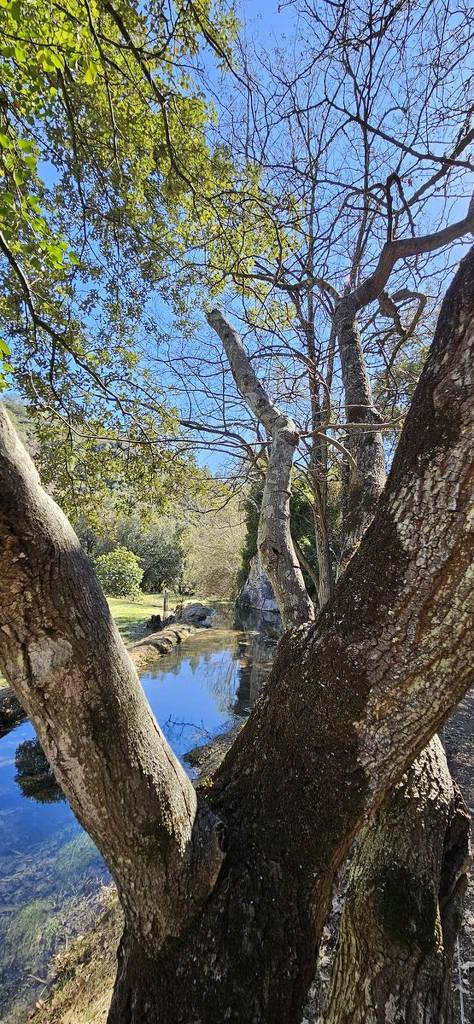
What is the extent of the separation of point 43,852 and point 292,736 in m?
4.32

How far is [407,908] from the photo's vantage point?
1.51m

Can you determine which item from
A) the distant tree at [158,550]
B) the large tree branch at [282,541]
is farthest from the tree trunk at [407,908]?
the distant tree at [158,550]

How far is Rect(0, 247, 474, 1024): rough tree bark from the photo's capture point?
3.28ft

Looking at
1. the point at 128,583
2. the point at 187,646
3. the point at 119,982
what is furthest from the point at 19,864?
the point at 128,583

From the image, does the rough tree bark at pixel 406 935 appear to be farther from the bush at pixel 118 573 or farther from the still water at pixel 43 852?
the bush at pixel 118 573

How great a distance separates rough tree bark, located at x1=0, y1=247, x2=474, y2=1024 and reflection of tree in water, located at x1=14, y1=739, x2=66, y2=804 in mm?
4375

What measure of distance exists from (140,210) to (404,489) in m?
3.36

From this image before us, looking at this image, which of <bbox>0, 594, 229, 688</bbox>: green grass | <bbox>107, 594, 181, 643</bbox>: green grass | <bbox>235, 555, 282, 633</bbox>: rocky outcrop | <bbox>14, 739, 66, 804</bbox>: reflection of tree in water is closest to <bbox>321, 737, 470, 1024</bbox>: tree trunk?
<bbox>14, 739, 66, 804</bbox>: reflection of tree in water

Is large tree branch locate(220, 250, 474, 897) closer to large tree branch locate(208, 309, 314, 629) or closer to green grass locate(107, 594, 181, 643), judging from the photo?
large tree branch locate(208, 309, 314, 629)

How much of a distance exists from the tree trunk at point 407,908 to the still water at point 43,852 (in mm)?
2447

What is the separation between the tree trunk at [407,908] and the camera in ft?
4.66

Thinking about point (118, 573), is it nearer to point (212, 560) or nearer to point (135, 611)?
point (135, 611)

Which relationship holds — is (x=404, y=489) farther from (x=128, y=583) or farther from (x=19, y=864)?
(x=128, y=583)

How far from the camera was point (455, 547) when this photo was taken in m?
1.04
